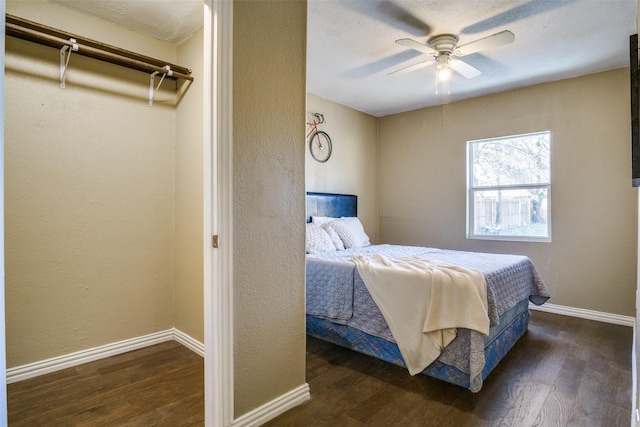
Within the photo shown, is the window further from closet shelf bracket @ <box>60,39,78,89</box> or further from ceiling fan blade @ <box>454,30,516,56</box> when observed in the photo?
closet shelf bracket @ <box>60,39,78,89</box>

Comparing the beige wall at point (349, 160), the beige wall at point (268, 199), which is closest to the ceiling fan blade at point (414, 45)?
the beige wall at point (268, 199)

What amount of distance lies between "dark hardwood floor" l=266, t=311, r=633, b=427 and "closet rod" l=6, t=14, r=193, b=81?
98.8 inches

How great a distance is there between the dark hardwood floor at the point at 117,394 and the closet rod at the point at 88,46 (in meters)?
2.18

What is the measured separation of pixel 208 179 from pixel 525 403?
217 cm

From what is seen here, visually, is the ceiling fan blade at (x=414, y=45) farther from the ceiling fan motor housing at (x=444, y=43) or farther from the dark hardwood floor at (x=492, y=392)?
the dark hardwood floor at (x=492, y=392)

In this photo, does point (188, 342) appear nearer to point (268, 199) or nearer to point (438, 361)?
point (268, 199)

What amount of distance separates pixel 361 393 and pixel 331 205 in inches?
105

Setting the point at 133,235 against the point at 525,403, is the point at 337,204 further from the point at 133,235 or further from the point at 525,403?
the point at 525,403

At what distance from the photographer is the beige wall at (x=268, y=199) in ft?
5.91

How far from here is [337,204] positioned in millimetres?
4637

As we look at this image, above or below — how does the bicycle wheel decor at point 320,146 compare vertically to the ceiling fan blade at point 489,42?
below

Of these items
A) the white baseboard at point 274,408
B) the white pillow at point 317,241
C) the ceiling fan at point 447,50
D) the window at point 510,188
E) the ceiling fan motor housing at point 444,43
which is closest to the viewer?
the white baseboard at point 274,408

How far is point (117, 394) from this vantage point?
84.7 inches

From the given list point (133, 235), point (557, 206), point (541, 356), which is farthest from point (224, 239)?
point (557, 206)
